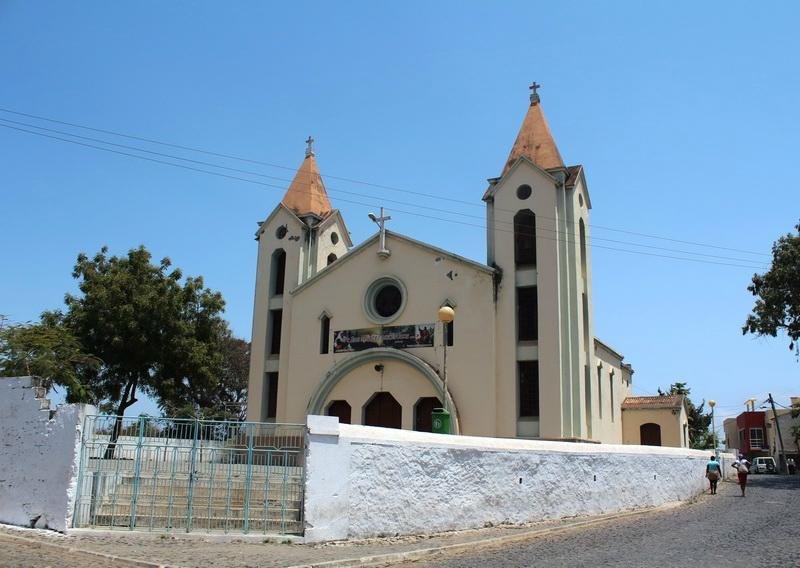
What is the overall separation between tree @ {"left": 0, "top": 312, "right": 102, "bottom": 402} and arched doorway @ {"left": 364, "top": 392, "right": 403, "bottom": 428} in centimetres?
960

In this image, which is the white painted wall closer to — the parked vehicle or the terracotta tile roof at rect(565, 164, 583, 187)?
the terracotta tile roof at rect(565, 164, 583, 187)

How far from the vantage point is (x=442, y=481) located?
13367mm

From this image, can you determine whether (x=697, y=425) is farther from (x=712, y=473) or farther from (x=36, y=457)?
(x=36, y=457)

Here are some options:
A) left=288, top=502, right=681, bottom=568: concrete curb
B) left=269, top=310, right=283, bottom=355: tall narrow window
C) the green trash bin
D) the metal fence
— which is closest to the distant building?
left=269, top=310, right=283, bottom=355: tall narrow window

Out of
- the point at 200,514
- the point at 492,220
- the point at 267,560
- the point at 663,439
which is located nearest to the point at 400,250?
the point at 492,220

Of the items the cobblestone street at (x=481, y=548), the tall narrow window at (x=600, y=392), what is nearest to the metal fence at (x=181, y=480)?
the cobblestone street at (x=481, y=548)

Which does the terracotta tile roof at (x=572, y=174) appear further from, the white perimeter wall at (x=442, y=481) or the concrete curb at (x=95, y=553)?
the concrete curb at (x=95, y=553)

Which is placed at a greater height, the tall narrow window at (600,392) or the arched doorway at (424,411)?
the tall narrow window at (600,392)

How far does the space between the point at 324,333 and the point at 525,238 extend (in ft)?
26.2

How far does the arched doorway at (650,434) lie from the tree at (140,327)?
58.3 ft

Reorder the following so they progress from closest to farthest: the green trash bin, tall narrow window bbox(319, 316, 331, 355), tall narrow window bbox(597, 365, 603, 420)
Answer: the green trash bin, tall narrow window bbox(597, 365, 603, 420), tall narrow window bbox(319, 316, 331, 355)

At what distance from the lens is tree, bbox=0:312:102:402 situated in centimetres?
2250

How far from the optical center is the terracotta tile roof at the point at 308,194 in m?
29.7

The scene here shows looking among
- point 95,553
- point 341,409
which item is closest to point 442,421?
point 341,409
